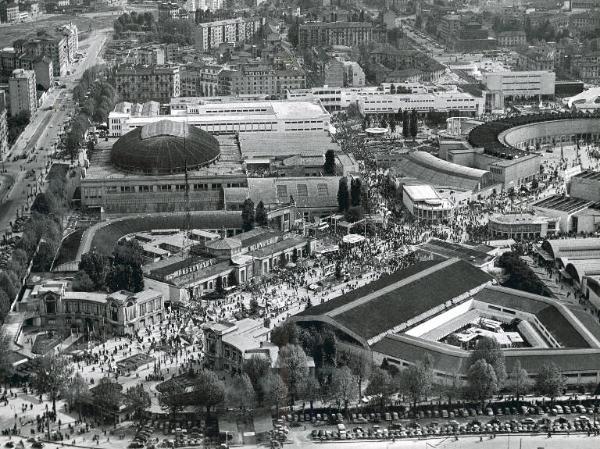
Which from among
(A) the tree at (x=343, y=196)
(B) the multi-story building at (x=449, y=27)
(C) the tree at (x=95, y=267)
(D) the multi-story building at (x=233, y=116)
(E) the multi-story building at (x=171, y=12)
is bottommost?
(C) the tree at (x=95, y=267)

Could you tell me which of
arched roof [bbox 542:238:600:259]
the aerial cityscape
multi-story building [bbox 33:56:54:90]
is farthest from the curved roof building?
multi-story building [bbox 33:56:54:90]

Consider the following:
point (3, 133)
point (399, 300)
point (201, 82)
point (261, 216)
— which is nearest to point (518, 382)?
point (399, 300)

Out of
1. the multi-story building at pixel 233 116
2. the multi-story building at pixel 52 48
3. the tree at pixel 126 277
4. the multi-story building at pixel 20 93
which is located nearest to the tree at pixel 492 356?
the tree at pixel 126 277

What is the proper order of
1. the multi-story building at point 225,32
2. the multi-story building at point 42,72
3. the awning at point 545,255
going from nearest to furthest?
the awning at point 545,255
the multi-story building at point 42,72
the multi-story building at point 225,32

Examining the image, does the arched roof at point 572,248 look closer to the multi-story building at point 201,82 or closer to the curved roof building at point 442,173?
the curved roof building at point 442,173

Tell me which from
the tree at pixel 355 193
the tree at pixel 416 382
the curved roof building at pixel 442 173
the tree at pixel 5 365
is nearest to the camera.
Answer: the tree at pixel 416 382

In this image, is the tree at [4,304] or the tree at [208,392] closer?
the tree at [208,392]

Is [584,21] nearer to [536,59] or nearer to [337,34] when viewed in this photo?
[536,59]

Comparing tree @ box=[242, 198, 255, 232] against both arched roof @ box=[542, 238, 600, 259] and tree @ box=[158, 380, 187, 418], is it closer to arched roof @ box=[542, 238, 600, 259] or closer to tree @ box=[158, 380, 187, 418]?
arched roof @ box=[542, 238, 600, 259]
